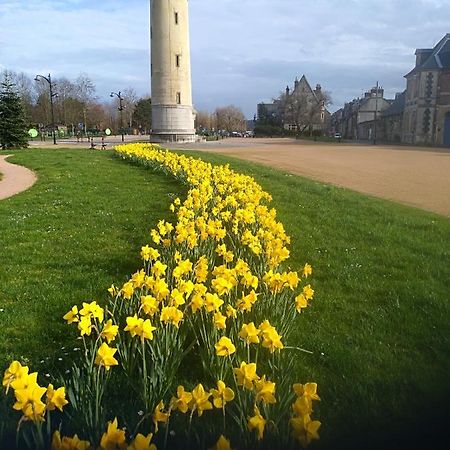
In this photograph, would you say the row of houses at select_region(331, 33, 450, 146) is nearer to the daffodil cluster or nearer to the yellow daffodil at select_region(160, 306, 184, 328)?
the yellow daffodil at select_region(160, 306, 184, 328)

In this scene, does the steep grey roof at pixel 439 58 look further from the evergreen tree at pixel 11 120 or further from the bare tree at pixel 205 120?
the bare tree at pixel 205 120

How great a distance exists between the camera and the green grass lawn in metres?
3.13

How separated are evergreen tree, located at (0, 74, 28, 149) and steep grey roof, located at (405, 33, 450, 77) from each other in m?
49.0

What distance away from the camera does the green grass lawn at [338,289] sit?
3127 millimetres

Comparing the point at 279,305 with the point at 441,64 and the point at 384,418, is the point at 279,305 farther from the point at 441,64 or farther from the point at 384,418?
the point at 441,64

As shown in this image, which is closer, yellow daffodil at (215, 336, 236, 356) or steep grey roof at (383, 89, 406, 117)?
yellow daffodil at (215, 336, 236, 356)

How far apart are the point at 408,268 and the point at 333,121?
130 meters

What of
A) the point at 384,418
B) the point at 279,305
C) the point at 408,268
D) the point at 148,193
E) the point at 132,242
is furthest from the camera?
the point at 148,193

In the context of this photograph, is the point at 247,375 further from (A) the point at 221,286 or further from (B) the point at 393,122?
(B) the point at 393,122

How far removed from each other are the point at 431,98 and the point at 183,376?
212 feet

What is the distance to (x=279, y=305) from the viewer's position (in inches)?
155

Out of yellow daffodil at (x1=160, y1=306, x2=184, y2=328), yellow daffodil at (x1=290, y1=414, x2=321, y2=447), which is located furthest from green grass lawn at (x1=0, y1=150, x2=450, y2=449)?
yellow daffodil at (x1=160, y1=306, x2=184, y2=328)

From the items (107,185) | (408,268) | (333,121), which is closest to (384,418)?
(408,268)

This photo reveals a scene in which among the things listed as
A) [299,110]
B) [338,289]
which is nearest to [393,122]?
[299,110]
